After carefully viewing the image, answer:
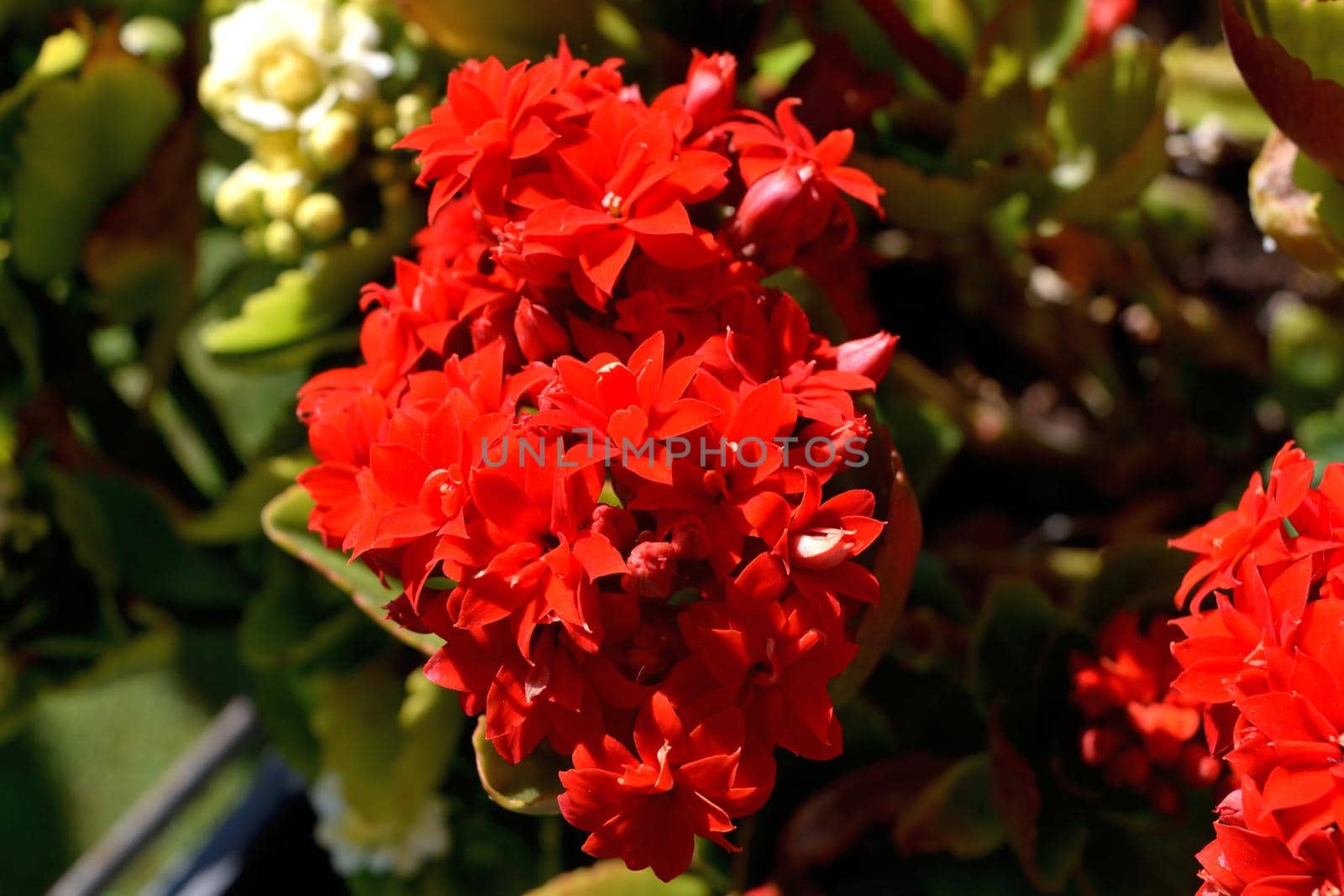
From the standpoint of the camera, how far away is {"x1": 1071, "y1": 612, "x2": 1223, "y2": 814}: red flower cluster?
0.60m

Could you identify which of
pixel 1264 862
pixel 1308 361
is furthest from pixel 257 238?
pixel 1308 361

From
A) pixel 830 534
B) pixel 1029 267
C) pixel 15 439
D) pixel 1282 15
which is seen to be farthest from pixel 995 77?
pixel 15 439

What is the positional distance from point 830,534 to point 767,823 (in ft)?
1.25

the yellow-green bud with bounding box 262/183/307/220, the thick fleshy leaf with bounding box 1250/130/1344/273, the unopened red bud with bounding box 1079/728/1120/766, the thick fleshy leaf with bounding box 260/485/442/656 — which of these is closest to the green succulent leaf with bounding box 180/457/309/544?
the thick fleshy leaf with bounding box 260/485/442/656

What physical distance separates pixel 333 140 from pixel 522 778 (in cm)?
44

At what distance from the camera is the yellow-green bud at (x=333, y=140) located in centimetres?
76

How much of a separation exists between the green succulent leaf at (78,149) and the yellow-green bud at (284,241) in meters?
0.15

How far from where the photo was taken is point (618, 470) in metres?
0.49

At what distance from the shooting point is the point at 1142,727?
0.61 meters

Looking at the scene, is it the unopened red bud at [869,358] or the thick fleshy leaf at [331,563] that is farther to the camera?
the thick fleshy leaf at [331,563]

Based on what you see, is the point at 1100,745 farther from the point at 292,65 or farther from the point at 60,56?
the point at 60,56

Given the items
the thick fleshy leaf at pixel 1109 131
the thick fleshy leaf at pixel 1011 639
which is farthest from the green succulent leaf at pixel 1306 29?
the thick fleshy leaf at pixel 1011 639

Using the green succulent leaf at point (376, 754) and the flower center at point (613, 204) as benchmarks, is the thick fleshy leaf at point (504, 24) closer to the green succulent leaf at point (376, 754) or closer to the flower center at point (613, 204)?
the flower center at point (613, 204)

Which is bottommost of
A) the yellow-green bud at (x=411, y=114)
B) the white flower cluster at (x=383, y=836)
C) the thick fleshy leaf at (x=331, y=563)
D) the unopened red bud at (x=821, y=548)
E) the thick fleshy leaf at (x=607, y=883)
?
the white flower cluster at (x=383, y=836)
